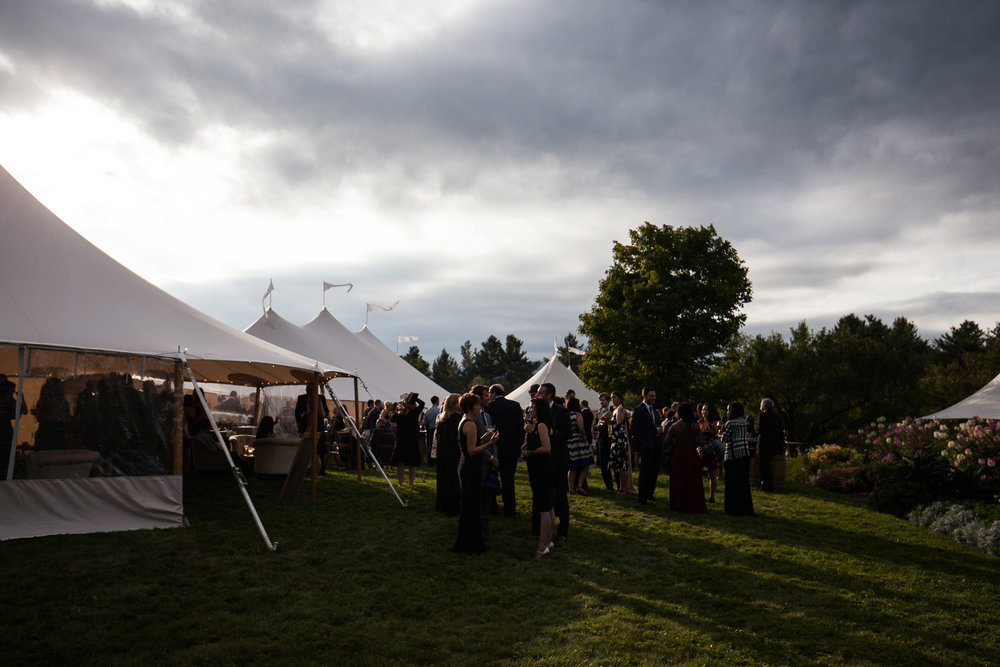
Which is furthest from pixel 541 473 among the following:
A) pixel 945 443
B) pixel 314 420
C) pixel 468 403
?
pixel 945 443

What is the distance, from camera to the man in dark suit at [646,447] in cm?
902

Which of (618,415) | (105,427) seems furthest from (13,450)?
(618,415)

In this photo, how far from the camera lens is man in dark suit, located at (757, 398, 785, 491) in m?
10.9

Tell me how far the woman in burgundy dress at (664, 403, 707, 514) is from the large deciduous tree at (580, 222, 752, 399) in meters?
14.7

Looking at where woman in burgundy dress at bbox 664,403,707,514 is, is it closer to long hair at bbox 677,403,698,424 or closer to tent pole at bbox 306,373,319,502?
long hair at bbox 677,403,698,424

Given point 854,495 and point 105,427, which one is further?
point 854,495

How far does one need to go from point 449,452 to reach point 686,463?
3.24m

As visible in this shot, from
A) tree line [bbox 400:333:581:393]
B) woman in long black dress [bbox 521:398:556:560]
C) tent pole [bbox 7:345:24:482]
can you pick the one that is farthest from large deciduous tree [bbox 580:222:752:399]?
tree line [bbox 400:333:581:393]

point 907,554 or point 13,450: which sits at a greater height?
point 13,450

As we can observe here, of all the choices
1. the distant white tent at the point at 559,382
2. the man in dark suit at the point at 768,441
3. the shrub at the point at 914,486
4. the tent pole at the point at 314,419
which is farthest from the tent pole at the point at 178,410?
the distant white tent at the point at 559,382

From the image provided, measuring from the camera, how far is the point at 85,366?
681cm

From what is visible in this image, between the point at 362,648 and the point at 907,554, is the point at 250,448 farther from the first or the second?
the point at 907,554

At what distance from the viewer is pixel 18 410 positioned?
21.3 ft

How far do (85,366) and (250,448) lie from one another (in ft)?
21.4
